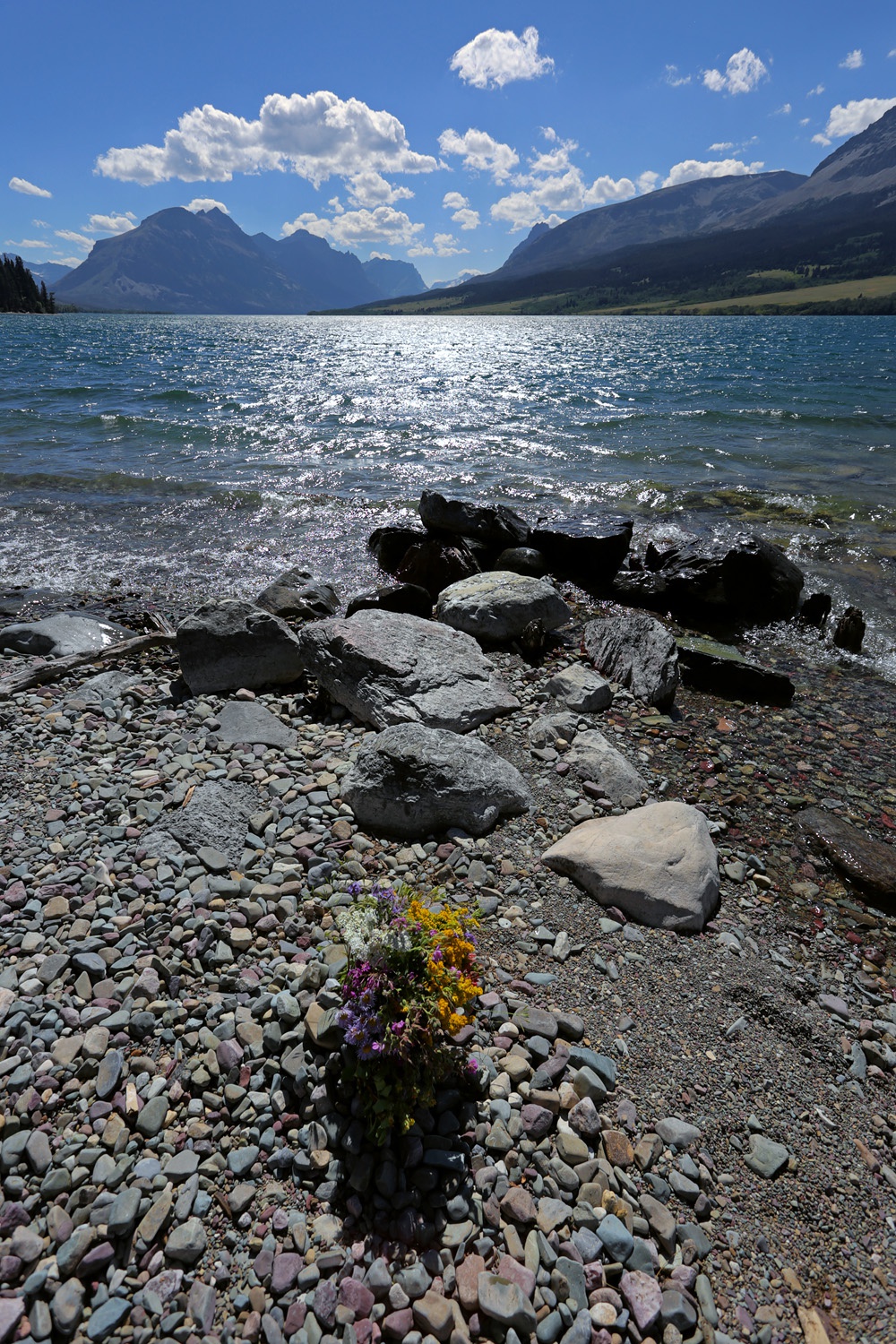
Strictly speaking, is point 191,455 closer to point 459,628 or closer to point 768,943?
point 459,628

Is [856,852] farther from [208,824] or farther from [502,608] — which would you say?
[208,824]

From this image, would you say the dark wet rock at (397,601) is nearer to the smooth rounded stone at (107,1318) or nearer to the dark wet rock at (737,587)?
the dark wet rock at (737,587)

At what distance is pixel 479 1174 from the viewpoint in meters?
3.09

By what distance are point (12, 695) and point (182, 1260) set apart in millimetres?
6053

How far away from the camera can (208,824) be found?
5.09 metres

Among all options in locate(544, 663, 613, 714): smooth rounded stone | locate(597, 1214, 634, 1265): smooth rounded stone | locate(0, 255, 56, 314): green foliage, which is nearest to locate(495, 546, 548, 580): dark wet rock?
locate(544, 663, 613, 714): smooth rounded stone

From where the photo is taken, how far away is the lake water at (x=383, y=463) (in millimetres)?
13383

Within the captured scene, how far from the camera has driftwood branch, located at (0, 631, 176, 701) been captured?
7.37 metres

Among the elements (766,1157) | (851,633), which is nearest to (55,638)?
(766,1157)

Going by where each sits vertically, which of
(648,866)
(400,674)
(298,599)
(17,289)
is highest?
(17,289)

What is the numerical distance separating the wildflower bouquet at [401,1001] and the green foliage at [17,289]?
18314cm

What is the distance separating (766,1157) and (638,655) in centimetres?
574

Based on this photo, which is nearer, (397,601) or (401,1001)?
(401,1001)

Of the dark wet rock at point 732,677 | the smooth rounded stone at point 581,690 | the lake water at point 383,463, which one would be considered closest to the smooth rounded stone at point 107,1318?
the smooth rounded stone at point 581,690
